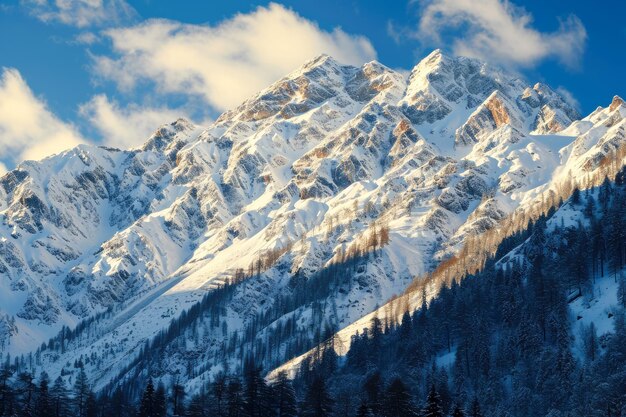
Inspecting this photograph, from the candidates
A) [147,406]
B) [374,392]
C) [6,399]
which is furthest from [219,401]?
[6,399]

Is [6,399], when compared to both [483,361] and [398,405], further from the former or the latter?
[483,361]

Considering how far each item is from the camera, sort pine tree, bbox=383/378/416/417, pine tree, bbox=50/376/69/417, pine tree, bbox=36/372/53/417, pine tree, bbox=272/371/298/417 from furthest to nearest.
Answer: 1. pine tree, bbox=50/376/69/417
2. pine tree, bbox=36/372/53/417
3. pine tree, bbox=272/371/298/417
4. pine tree, bbox=383/378/416/417

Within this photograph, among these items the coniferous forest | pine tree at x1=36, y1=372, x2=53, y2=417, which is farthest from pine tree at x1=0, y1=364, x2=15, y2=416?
pine tree at x1=36, y1=372, x2=53, y2=417

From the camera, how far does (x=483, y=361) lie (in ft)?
450

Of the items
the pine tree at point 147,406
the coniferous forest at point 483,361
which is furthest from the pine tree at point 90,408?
the pine tree at point 147,406

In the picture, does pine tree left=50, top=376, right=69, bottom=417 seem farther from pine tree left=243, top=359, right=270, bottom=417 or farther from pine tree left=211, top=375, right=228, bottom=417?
pine tree left=243, top=359, right=270, bottom=417

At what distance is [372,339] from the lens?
171 m

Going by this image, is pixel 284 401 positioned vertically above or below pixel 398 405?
above

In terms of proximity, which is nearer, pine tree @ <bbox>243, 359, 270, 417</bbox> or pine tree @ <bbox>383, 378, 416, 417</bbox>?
pine tree @ <bbox>383, 378, 416, 417</bbox>

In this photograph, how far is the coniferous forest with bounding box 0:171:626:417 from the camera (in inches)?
4272

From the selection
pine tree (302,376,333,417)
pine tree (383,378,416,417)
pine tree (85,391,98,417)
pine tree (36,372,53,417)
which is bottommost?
pine tree (383,378,416,417)

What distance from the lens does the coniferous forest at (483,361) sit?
10850cm

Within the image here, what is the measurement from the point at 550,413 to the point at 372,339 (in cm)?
6459

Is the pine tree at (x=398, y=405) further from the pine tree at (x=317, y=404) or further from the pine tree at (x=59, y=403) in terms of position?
the pine tree at (x=59, y=403)
